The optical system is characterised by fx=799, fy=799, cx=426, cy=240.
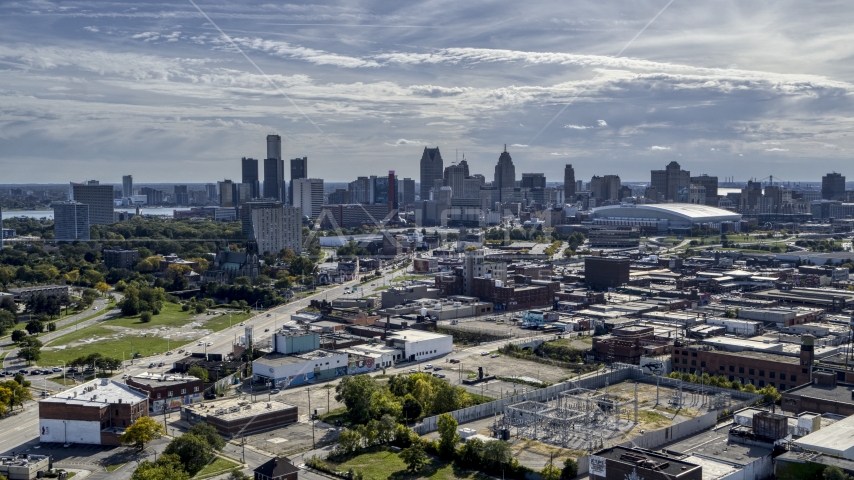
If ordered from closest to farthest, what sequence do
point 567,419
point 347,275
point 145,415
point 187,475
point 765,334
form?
1. point 187,475
2. point 567,419
3. point 145,415
4. point 765,334
5. point 347,275

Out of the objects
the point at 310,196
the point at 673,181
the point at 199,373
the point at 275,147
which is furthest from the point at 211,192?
the point at 199,373

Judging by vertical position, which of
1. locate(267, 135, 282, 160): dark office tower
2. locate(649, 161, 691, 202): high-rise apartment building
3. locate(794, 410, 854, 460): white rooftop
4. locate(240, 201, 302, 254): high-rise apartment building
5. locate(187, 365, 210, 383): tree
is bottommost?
locate(187, 365, 210, 383): tree

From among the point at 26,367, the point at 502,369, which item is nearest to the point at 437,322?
the point at 502,369

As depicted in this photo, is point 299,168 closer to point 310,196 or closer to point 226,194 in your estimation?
point 226,194

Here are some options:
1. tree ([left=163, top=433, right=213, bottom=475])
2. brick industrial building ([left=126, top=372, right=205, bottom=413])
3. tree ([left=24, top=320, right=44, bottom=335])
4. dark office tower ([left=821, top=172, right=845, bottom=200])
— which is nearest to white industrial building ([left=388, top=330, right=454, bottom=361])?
brick industrial building ([left=126, top=372, right=205, bottom=413])

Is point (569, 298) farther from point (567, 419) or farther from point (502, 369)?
point (567, 419)

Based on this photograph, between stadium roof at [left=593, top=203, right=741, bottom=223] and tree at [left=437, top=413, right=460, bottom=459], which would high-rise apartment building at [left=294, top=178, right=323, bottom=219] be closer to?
stadium roof at [left=593, top=203, right=741, bottom=223]

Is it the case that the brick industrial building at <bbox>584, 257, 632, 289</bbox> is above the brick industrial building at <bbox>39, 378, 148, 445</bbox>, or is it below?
above
